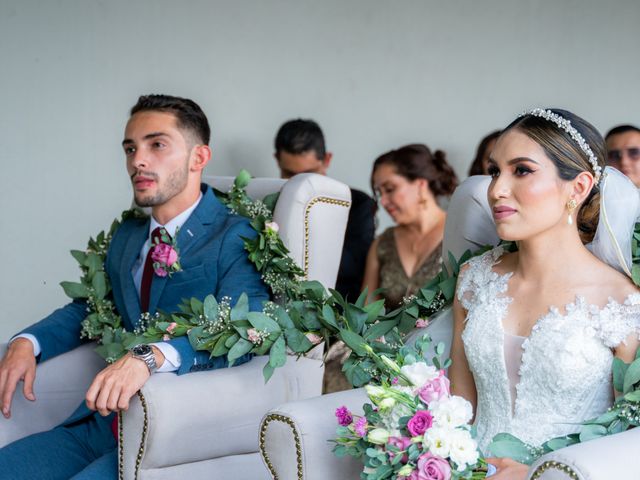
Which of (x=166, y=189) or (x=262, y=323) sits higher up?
(x=166, y=189)

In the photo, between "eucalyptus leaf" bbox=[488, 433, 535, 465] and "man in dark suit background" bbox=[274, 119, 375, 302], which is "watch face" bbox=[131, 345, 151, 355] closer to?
"eucalyptus leaf" bbox=[488, 433, 535, 465]

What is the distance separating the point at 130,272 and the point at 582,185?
1.46 m

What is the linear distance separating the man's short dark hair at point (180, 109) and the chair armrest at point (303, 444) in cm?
117

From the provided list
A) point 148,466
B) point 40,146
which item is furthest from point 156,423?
point 40,146

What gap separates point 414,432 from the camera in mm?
1730

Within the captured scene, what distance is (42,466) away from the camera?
256 cm

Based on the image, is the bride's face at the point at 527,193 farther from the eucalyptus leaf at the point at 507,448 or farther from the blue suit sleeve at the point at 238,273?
the blue suit sleeve at the point at 238,273

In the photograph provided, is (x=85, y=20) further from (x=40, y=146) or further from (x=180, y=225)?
(x=180, y=225)

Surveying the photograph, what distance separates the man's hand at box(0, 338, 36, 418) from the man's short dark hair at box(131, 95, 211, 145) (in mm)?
833

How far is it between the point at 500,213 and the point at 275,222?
96 cm

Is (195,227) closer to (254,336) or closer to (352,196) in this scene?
(254,336)

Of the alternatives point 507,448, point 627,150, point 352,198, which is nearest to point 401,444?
point 507,448

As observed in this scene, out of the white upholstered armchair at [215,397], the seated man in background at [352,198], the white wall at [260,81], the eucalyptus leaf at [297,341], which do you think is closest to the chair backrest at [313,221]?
the white upholstered armchair at [215,397]

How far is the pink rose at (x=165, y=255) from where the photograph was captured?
2779 millimetres
